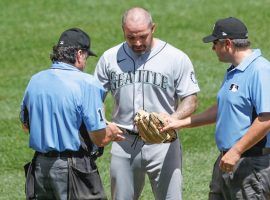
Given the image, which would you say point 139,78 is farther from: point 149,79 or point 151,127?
point 151,127

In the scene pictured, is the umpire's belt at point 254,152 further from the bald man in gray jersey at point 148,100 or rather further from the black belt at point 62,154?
the black belt at point 62,154

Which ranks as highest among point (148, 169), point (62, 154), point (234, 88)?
point (234, 88)

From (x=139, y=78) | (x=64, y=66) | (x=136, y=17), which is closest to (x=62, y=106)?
(x=64, y=66)

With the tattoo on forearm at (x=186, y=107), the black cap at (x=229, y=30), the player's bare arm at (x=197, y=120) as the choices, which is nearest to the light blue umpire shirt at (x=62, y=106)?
the player's bare arm at (x=197, y=120)

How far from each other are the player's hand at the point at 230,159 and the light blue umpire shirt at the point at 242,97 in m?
0.15

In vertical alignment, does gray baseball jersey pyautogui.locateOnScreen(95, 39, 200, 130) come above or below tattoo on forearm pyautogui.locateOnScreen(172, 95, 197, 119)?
above

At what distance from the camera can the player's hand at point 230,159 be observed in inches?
290

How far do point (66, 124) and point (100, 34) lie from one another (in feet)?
27.5

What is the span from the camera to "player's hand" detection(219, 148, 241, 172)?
7363mm

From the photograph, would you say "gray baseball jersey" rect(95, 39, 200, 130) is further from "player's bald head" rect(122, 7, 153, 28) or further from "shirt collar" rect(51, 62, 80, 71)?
"shirt collar" rect(51, 62, 80, 71)

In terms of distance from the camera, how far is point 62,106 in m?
7.53

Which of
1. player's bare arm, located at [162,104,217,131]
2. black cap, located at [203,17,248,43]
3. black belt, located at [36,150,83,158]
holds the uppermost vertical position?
black cap, located at [203,17,248,43]

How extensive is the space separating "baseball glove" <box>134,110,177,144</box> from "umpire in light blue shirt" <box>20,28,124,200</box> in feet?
1.40

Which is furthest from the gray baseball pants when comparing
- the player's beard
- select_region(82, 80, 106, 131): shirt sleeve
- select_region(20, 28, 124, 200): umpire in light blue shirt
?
select_region(82, 80, 106, 131): shirt sleeve
